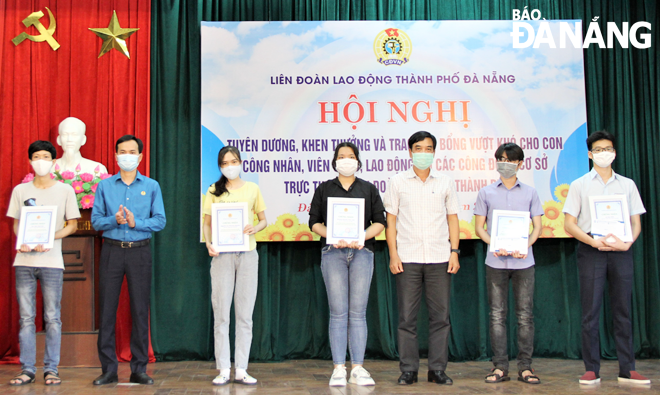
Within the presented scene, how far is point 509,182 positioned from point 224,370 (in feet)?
7.09

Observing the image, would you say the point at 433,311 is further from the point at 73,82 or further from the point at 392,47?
the point at 73,82

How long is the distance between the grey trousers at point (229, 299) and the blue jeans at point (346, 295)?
0.49 metres

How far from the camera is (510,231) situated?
11.1 ft

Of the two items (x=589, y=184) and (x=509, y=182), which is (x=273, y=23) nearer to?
(x=509, y=182)

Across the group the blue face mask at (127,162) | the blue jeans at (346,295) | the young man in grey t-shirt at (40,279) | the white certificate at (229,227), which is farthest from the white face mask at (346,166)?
the young man in grey t-shirt at (40,279)

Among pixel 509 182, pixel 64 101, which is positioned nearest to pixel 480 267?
pixel 509 182

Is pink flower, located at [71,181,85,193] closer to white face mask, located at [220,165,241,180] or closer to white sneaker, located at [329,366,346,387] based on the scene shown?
white face mask, located at [220,165,241,180]

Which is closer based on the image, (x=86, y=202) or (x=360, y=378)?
(x=360, y=378)

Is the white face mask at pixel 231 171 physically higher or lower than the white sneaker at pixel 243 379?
higher

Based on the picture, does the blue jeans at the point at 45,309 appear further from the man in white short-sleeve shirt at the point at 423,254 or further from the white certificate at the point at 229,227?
the man in white short-sleeve shirt at the point at 423,254

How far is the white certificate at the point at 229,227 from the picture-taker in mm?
3307

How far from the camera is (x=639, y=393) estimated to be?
3045 millimetres

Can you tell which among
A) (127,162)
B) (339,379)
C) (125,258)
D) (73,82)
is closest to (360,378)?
(339,379)

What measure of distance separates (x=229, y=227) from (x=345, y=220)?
703 millimetres
